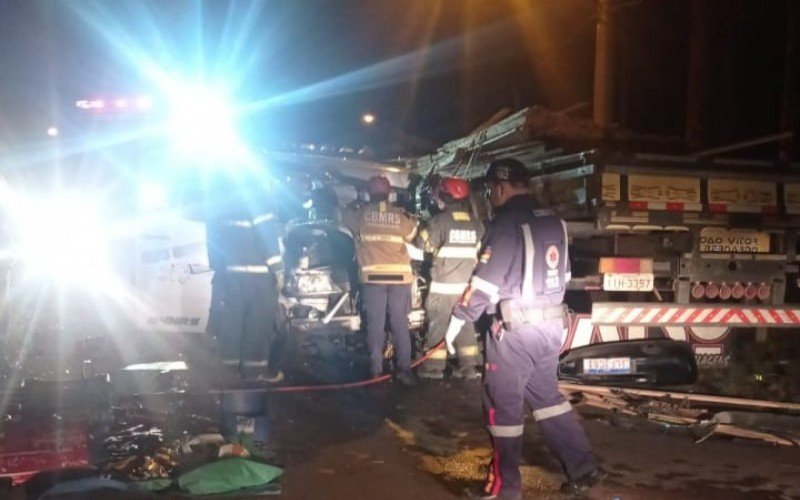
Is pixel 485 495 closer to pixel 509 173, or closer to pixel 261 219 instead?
pixel 509 173

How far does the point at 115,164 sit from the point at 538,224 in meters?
4.26

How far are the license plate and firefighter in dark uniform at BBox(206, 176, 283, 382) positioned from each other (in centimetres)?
266

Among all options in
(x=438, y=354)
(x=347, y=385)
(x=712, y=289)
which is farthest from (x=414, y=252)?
(x=712, y=289)

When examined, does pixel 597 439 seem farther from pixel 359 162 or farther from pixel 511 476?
pixel 359 162

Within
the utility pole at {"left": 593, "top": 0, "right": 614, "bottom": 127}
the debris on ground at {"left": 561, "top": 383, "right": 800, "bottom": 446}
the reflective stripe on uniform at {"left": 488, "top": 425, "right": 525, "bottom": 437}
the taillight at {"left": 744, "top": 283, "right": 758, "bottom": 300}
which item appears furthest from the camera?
the utility pole at {"left": 593, "top": 0, "right": 614, "bottom": 127}

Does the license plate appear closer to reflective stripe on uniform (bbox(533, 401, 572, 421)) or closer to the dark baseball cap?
reflective stripe on uniform (bbox(533, 401, 572, 421))

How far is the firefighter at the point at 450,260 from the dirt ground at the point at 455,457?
0.91 m

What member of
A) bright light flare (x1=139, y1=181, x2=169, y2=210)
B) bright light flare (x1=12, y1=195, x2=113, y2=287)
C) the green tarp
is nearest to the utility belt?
the green tarp

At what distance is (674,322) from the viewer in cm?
686

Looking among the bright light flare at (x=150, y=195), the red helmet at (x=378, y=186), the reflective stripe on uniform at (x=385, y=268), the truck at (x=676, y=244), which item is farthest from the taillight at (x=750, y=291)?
the bright light flare at (x=150, y=195)

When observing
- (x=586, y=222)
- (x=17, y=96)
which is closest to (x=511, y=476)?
(x=586, y=222)

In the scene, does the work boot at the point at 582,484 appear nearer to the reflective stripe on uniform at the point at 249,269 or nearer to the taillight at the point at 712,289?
the reflective stripe on uniform at the point at 249,269

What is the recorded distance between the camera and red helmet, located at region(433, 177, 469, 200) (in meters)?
7.28

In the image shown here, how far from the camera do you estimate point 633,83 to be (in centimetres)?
1645
